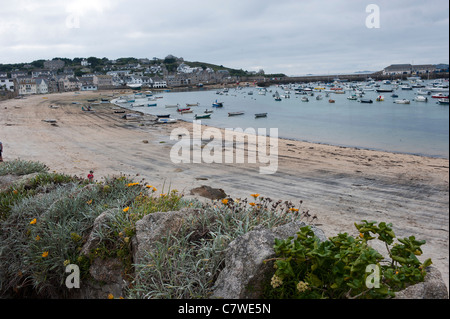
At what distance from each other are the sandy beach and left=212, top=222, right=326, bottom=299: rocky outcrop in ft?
12.7

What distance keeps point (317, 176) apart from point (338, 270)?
13.1 metres

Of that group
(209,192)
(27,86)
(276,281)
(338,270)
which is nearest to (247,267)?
(276,281)

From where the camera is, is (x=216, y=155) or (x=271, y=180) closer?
(x=271, y=180)

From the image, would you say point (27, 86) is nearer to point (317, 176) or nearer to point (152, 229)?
point (317, 176)

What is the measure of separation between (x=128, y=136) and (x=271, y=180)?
53.8ft

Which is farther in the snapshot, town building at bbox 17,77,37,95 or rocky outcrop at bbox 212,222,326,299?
town building at bbox 17,77,37,95

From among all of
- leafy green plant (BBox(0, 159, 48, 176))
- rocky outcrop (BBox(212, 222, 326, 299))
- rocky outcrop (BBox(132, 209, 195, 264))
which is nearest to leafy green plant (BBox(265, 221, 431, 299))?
rocky outcrop (BBox(212, 222, 326, 299))

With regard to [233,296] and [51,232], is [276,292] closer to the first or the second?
[233,296]

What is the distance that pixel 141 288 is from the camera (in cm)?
354

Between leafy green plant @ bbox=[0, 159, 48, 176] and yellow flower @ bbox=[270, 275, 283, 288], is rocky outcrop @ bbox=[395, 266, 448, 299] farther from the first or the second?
leafy green plant @ bbox=[0, 159, 48, 176]

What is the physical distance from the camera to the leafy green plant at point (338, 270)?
265cm

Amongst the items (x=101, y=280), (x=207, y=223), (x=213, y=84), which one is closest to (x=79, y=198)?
(x=101, y=280)

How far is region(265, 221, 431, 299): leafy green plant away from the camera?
8.68 ft

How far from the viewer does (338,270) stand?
2.76 metres
